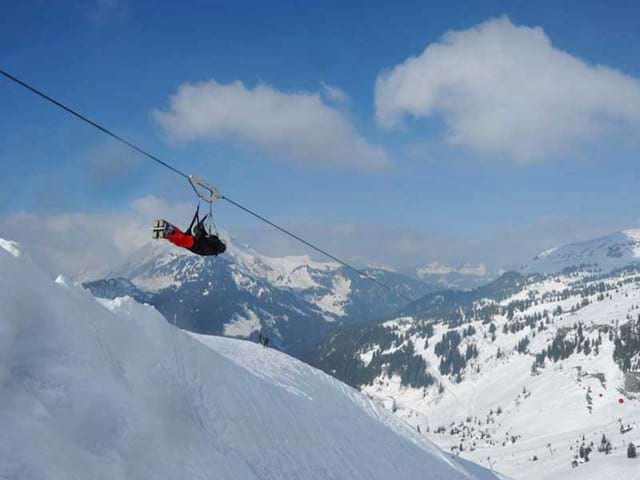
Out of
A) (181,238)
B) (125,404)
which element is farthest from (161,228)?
(125,404)

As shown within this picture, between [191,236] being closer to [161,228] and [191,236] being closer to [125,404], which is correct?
[161,228]

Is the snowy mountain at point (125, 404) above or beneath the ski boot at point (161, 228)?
beneath

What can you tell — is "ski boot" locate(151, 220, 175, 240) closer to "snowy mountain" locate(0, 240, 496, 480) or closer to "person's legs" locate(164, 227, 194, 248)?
"person's legs" locate(164, 227, 194, 248)

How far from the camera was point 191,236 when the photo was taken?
75.6 ft

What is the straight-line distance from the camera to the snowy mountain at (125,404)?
13.8 metres

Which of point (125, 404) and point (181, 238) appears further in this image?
point (181, 238)

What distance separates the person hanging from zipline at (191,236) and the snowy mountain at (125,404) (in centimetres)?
366

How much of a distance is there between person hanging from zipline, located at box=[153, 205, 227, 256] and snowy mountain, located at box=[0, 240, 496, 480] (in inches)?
144

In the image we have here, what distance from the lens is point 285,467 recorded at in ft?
83.1

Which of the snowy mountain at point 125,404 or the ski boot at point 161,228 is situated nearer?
the snowy mountain at point 125,404

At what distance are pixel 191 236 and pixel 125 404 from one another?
8458 mm

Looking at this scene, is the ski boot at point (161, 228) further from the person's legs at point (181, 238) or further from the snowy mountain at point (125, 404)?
the snowy mountain at point (125, 404)

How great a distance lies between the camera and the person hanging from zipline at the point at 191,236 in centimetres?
2239

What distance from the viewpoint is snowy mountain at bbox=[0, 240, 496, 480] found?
45.2 ft
